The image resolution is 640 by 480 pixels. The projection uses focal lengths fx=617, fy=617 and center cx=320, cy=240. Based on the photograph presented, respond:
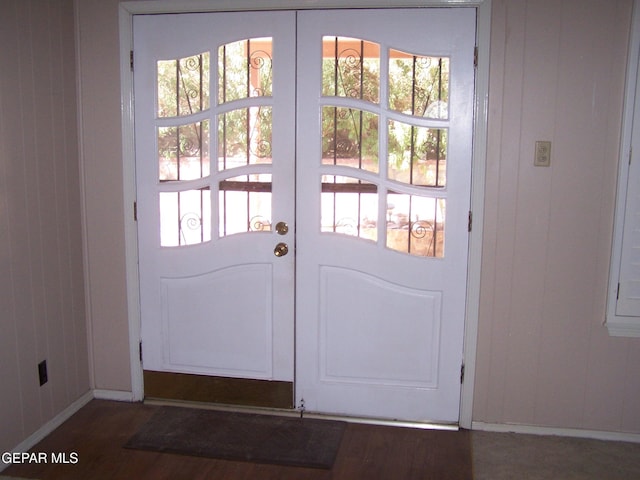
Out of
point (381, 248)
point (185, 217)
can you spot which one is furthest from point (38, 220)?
point (381, 248)

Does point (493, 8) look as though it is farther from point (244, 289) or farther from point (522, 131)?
point (244, 289)

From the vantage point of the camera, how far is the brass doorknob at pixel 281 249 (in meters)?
3.06

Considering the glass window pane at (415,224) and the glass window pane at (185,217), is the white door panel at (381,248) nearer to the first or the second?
the glass window pane at (415,224)

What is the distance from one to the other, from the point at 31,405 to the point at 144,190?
3.78 feet

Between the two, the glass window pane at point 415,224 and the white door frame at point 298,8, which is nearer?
the white door frame at point 298,8

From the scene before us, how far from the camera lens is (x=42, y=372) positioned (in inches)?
115

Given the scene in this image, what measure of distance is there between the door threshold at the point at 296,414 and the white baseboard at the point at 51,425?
320mm

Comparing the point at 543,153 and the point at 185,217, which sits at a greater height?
the point at 543,153

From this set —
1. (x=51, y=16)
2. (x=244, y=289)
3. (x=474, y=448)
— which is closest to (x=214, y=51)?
(x=51, y=16)

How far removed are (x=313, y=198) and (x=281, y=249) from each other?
0.30m

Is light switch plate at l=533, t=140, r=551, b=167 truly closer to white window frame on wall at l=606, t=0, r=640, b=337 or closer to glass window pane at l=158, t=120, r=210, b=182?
white window frame on wall at l=606, t=0, r=640, b=337

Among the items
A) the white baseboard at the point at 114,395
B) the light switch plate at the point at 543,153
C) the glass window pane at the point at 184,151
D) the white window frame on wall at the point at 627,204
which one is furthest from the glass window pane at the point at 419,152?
the white baseboard at the point at 114,395

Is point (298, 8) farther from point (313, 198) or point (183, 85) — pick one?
point (313, 198)

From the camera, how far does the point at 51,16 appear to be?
9.55ft
